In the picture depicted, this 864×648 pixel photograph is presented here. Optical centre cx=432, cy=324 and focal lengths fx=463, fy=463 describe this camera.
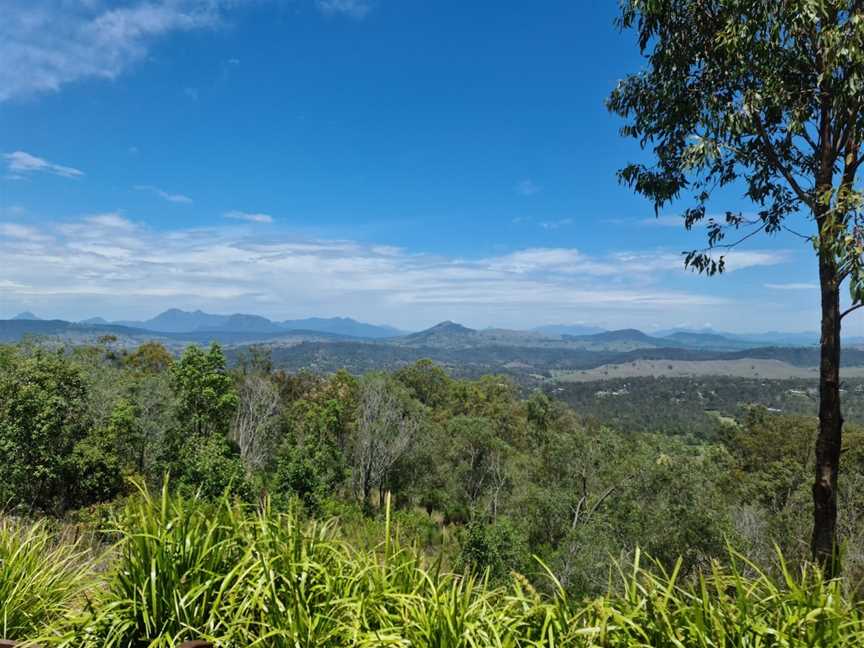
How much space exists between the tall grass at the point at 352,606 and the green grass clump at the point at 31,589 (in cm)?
5

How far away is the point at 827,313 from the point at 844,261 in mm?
1056

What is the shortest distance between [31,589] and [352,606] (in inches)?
68.4

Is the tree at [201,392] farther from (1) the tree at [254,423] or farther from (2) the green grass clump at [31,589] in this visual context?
(2) the green grass clump at [31,589]

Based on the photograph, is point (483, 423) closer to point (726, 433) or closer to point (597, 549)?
point (597, 549)

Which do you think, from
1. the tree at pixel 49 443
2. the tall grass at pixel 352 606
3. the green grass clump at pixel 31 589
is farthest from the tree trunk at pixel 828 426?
the tree at pixel 49 443

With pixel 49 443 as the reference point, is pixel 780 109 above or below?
above

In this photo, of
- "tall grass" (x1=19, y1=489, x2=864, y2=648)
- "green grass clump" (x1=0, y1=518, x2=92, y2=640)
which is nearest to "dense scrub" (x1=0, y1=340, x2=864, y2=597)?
"tall grass" (x1=19, y1=489, x2=864, y2=648)

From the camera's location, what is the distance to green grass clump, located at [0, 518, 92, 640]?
87.6 inches

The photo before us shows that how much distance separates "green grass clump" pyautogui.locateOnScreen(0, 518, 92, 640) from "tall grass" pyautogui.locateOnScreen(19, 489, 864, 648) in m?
0.05

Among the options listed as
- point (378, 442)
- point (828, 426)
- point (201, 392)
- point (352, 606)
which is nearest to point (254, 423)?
point (201, 392)

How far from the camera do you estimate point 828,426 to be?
424 cm

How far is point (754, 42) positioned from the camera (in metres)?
4.21

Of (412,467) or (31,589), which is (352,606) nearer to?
(31,589)

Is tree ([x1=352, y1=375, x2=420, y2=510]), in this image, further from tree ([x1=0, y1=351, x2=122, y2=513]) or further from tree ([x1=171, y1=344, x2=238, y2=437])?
tree ([x1=0, y1=351, x2=122, y2=513])
